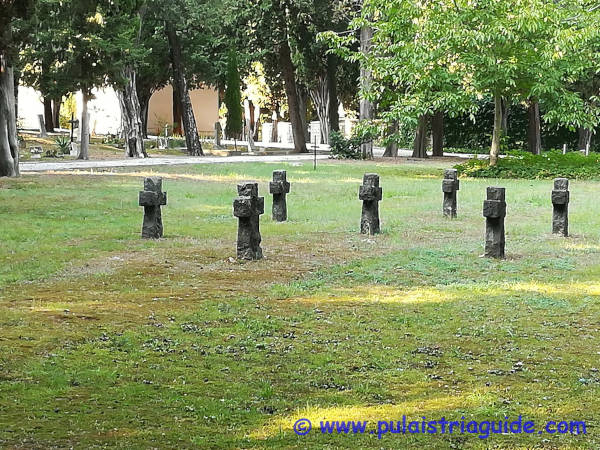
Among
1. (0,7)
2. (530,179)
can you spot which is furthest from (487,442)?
(530,179)

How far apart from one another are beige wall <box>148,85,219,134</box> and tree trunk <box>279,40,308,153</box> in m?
20.4

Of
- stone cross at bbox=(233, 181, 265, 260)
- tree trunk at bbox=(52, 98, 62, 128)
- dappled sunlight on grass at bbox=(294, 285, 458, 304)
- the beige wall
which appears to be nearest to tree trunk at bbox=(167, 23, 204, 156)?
tree trunk at bbox=(52, 98, 62, 128)

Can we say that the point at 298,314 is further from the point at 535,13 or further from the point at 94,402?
the point at 535,13

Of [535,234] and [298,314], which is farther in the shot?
[535,234]

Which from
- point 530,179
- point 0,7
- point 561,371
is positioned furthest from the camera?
point 530,179

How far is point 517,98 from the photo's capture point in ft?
90.5

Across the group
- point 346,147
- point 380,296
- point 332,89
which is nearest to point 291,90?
point 332,89

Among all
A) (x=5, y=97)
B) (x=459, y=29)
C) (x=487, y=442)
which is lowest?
(x=487, y=442)

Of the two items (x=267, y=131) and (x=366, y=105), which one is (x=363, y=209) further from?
(x=267, y=131)

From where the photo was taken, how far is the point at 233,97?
154 feet

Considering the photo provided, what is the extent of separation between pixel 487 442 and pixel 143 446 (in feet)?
5.87

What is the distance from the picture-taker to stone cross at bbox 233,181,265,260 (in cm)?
1115

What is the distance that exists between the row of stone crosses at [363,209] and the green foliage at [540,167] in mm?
11727

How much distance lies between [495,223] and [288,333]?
4870mm
